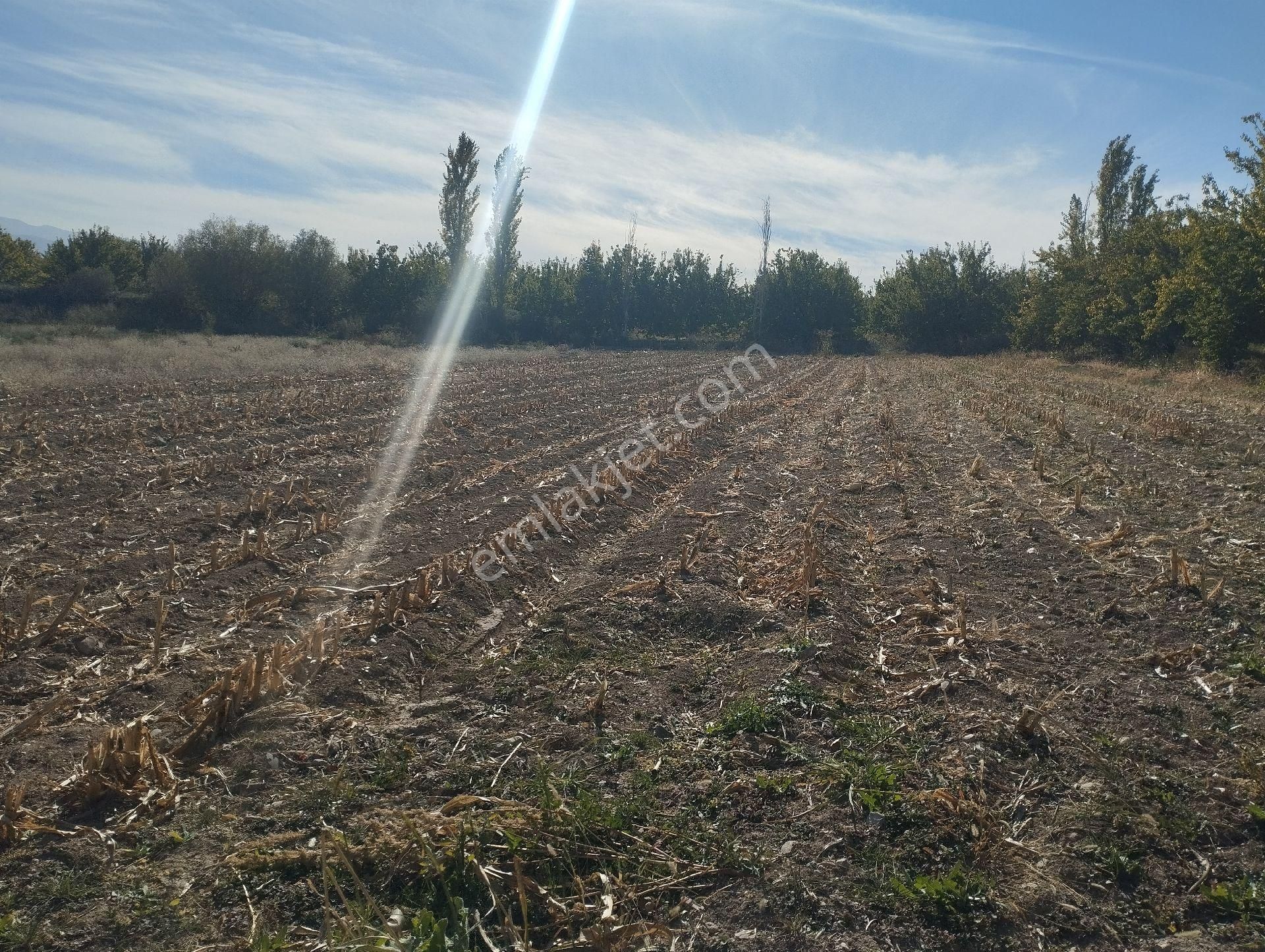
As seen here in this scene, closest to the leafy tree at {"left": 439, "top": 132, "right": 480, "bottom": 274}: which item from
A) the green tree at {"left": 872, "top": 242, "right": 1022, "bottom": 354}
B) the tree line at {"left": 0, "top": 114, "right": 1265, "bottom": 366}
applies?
the tree line at {"left": 0, "top": 114, "right": 1265, "bottom": 366}

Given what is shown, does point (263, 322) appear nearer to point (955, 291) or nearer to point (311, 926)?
point (955, 291)

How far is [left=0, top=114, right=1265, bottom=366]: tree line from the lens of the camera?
28312 millimetres

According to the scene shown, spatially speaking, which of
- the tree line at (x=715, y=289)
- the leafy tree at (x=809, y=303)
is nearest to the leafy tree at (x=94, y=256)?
the tree line at (x=715, y=289)

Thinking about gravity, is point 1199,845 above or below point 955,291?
below

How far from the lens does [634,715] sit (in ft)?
17.2

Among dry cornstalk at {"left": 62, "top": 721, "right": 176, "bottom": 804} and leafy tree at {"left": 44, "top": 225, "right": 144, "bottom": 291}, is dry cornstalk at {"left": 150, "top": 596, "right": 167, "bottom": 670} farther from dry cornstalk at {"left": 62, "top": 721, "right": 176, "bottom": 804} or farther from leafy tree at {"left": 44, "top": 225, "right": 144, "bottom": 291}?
leafy tree at {"left": 44, "top": 225, "right": 144, "bottom": 291}

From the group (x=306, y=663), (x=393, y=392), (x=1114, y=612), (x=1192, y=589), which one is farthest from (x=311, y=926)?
(x=393, y=392)

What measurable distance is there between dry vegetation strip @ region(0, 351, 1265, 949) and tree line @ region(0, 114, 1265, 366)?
20.4m

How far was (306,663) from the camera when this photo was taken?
5.65 meters

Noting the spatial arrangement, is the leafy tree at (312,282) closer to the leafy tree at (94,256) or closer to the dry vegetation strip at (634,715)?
the leafy tree at (94,256)

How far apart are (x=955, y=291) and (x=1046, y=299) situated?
10931 millimetres

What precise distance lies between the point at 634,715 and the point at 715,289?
6752 centimetres

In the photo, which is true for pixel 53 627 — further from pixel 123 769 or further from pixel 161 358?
pixel 161 358

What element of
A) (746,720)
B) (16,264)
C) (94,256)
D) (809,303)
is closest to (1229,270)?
(746,720)
